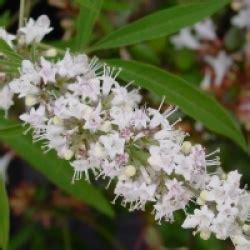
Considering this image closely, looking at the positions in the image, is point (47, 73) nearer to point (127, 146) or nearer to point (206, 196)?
point (127, 146)

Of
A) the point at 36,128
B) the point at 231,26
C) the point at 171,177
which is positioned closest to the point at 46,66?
the point at 36,128

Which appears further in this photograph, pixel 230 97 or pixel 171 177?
pixel 230 97

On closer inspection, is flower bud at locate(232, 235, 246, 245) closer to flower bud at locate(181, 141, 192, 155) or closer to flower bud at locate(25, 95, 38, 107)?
flower bud at locate(181, 141, 192, 155)

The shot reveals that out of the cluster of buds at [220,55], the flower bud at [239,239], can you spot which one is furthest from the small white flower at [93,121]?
the cluster of buds at [220,55]

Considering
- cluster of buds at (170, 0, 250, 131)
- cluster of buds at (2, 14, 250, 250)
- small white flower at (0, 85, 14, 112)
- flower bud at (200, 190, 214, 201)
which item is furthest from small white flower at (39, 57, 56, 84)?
cluster of buds at (170, 0, 250, 131)

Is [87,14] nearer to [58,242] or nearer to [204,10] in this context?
[204,10]

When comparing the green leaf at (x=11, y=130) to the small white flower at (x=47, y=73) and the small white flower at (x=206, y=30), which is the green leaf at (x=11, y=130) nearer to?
the small white flower at (x=47, y=73)
